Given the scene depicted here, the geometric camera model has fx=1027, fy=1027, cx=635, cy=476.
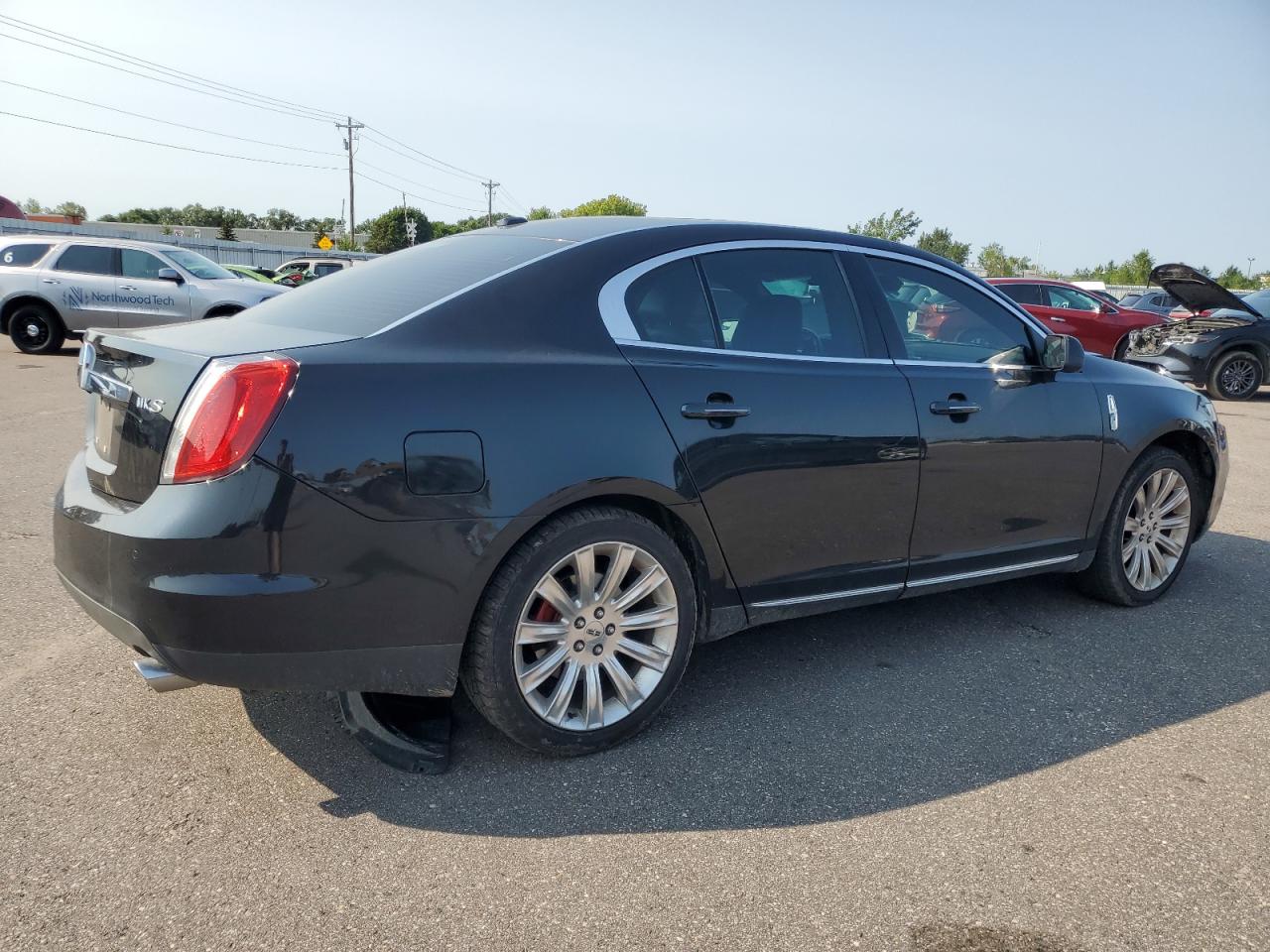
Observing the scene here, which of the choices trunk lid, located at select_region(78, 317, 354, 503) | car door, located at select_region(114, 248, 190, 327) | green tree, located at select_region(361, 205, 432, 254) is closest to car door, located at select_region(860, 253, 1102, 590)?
trunk lid, located at select_region(78, 317, 354, 503)

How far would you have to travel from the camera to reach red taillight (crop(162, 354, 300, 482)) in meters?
2.61

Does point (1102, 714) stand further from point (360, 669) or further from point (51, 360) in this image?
point (51, 360)

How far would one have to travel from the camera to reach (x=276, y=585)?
103 inches

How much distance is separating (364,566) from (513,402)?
2.01ft

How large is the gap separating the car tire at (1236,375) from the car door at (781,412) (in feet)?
44.3

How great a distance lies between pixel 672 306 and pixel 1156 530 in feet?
9.33

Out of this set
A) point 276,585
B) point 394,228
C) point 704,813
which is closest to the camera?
point 276,585

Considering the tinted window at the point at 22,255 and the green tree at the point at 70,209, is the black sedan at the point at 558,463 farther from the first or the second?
the green tree at the point at 70,209

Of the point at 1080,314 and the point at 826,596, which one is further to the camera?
the point at 1080,314

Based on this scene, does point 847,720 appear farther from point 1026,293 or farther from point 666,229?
point 1026,293

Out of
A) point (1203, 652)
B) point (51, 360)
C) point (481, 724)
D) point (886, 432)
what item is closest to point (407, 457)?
point (481, 724)

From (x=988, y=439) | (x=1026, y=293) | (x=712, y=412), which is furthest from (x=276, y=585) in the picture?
(x=1026, y=293)

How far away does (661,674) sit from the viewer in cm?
326

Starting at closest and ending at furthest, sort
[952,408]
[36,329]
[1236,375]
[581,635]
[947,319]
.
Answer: [581,635] < [952,408] < [947,319] < [1236,375] < [36,329]
